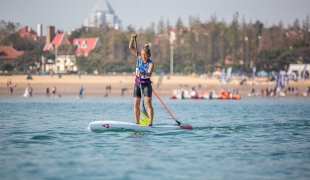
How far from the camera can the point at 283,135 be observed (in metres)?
18.2

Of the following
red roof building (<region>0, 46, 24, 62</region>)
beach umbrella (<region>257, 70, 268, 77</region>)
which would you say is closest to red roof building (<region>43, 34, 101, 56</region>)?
red roof building (<region>0, 46, 24, 62</region>)

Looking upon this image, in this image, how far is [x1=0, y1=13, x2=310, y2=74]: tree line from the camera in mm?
99500

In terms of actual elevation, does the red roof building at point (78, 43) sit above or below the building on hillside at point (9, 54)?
above

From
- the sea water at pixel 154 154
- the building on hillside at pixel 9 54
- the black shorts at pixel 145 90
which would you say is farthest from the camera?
the building on hillside at pixel 9 54

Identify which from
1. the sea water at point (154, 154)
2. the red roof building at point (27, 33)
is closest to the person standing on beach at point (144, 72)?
the sea water at point (154, 154)

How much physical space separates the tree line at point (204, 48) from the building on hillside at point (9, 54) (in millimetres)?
1977

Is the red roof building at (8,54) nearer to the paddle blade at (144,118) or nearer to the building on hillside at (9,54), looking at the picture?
the building on hillside at (9,54)

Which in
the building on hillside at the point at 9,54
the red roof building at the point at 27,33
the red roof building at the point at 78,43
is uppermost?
the red roof building at the point at 27,33

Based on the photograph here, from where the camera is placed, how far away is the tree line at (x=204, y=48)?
99500 millimetres

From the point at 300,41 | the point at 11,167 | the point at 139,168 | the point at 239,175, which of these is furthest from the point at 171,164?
the point at 300,41

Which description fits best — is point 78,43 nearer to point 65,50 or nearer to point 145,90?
point 65,50

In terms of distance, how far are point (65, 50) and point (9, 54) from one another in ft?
52.2

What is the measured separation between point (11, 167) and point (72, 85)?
187ft

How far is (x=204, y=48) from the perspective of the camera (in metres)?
115
